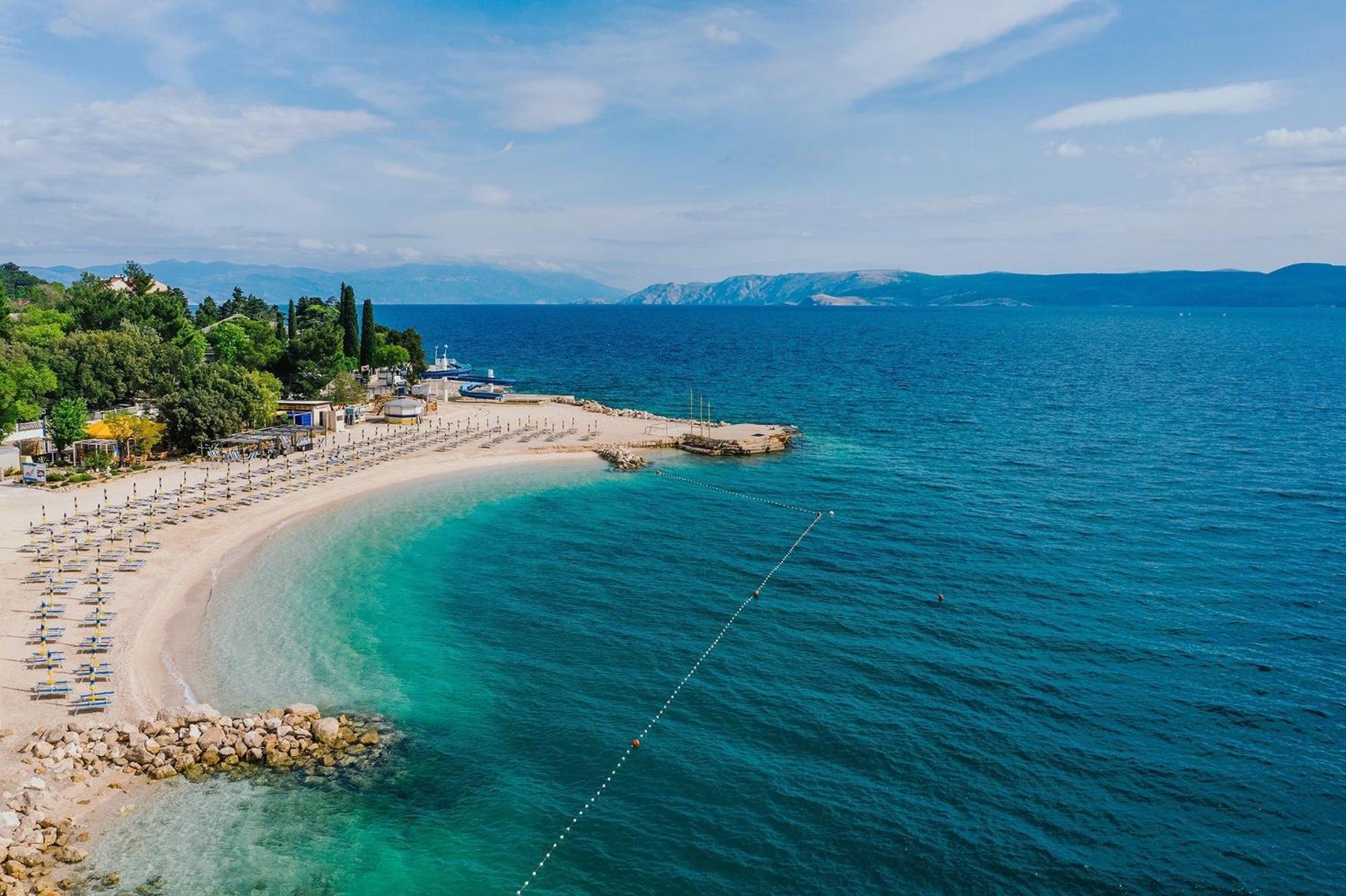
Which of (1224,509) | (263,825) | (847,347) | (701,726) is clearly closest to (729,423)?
(1224,509)

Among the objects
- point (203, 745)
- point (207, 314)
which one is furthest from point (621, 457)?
point (207, 314)

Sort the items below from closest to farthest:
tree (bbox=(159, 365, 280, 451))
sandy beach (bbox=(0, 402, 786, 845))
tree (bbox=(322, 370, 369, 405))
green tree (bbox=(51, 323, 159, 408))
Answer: sandy beach (bbox=(0, 402, 786, 845))
tree (bbox=(159, 365, 280, 451))
green tree (bbox=(51, 323, 159, 408))
tree (bbox=(322, 370, 369, 405))

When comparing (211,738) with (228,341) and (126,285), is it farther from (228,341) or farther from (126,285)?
(126,285)

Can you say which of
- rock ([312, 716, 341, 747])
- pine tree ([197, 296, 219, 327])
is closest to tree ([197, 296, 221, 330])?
pine tree ([197, 296, 219, 327])

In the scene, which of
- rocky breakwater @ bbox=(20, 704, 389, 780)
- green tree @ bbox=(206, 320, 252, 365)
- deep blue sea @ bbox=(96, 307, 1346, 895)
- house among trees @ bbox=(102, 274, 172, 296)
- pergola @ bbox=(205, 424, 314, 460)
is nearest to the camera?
deep blue sea @ bbox=(96, 307, 1346, 895)

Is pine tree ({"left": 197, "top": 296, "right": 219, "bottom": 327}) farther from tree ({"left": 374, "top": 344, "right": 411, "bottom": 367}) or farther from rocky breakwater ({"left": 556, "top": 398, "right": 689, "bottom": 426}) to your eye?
rocky breakwater ({"left": 556, "top": 398, "right": 689, "bottom": 426})

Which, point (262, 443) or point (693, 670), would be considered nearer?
point (693, 670)
